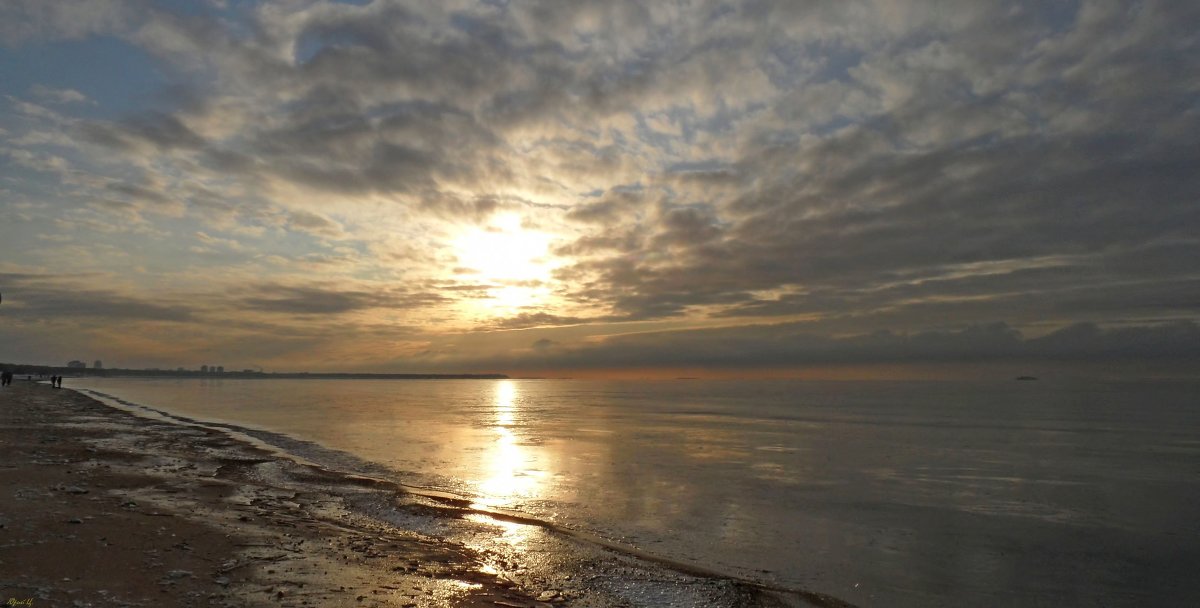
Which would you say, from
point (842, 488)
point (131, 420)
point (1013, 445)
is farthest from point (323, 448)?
point (1013, 445)

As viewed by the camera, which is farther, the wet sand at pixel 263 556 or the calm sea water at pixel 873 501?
the calm sea water at pixel 873 501

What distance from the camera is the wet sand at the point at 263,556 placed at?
33.7 feet

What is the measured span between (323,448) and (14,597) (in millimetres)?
28498

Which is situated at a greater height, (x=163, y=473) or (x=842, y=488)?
(x=163, y=473)

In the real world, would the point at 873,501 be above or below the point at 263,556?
below

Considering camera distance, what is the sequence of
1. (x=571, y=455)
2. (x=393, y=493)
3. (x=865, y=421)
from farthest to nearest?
1. (x=865, y=421)
2. (x=571, y=455)
3. (x=393, y=493)

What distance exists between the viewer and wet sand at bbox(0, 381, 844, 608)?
10281mm

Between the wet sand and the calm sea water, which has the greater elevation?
the wet sand

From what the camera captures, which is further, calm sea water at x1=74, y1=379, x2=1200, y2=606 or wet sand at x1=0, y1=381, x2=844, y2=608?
calm sea water at x1=74, y1=379, x2=1200, y2=606

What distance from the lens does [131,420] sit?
4947 cm

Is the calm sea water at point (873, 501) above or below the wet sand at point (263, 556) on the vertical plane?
below

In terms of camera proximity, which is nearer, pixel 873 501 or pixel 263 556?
pixel 263 556

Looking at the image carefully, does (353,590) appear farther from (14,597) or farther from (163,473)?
(163,473)

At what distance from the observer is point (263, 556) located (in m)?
12.5
